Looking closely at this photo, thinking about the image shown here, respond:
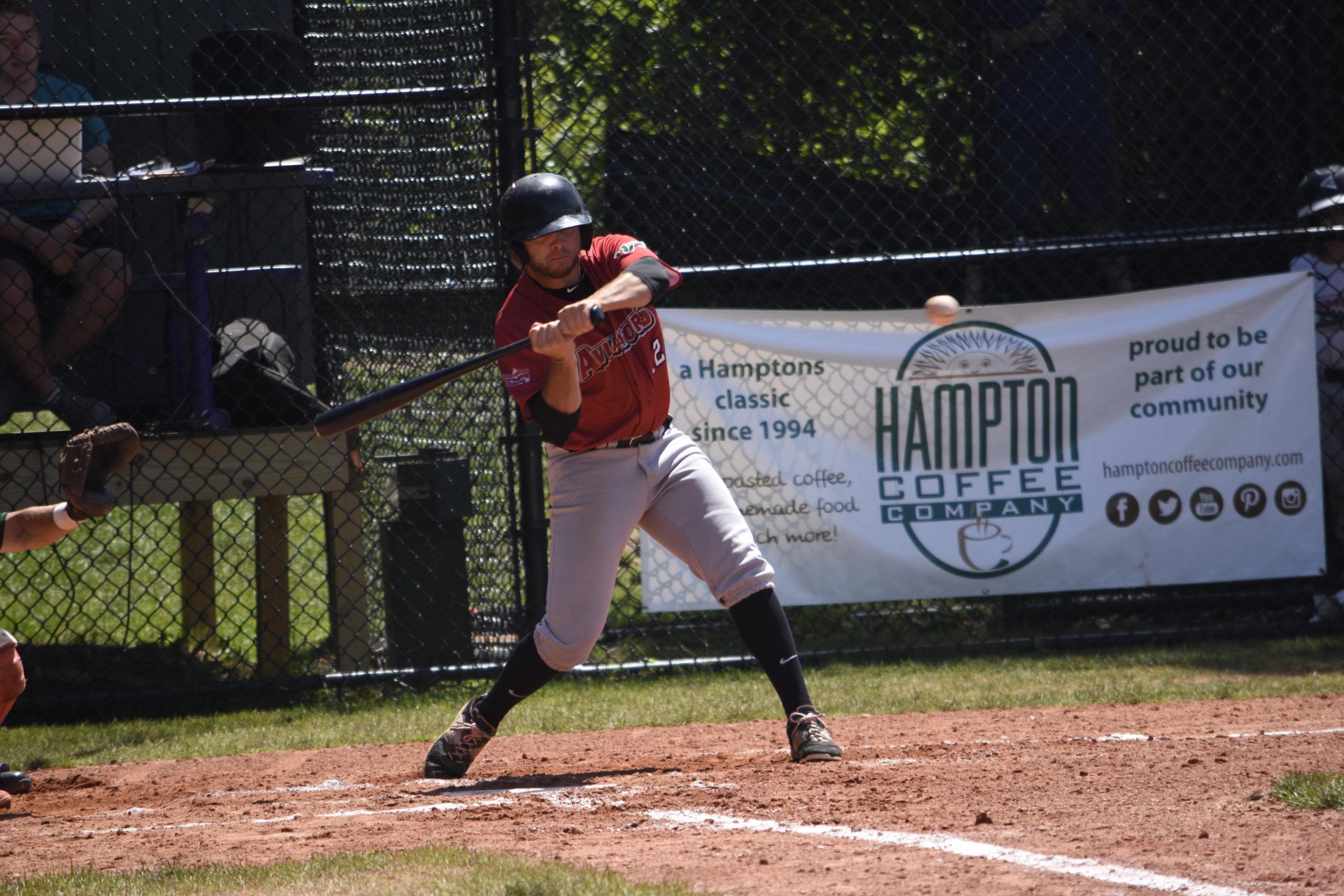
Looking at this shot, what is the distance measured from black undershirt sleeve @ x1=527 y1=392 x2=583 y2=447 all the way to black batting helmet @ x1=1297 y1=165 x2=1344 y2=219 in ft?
14.0

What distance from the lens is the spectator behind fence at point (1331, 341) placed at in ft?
20.3

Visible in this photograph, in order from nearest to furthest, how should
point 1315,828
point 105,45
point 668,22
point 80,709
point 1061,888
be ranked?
point 1061,888 → point 1315,828 → point 80,709 → point 105,45 → point 668,22

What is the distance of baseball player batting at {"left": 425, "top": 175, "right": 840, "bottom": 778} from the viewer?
379 cm

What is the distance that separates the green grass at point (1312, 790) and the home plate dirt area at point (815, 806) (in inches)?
1.6

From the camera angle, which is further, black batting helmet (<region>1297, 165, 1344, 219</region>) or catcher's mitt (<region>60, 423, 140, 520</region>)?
black batting helmet (<region>1297, 165, 1344, 219</region>)

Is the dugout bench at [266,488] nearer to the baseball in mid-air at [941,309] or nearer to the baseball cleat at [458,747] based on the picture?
the baseball cleat at [458,747]

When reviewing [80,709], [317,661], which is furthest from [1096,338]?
[80,709]

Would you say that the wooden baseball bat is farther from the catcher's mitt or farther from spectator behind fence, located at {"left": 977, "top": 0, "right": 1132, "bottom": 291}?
spectator behind fence, located at {"left": 977, "top": 0, "right": 1132, "bottom": 291}

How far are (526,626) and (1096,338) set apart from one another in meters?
2.96

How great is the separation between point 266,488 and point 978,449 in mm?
3207

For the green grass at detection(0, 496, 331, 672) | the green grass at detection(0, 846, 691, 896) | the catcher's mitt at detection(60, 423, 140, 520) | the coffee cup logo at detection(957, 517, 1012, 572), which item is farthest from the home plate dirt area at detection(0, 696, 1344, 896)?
the green grass at detection(0, 496, 331, 672)

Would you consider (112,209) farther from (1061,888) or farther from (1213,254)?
(1213,254)

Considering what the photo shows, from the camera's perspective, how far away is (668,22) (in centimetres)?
702

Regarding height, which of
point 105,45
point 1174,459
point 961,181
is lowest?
point 1174,459
